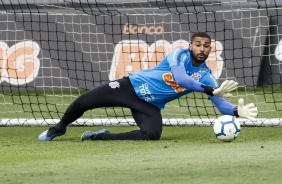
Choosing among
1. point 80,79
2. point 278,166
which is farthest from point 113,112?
point 278,166

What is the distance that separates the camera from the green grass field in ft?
24.8

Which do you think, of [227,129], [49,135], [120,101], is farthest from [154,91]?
[49,135]

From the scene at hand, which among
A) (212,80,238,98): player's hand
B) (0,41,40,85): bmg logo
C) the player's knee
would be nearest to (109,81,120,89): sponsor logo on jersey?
the player's knee

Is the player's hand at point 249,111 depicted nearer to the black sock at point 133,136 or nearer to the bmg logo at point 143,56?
the black sock at point 133,136

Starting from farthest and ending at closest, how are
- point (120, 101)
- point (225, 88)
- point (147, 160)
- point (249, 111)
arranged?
1. point (120, 101)
2. point (249, 111)
3. point (225, 88)
4. point (147, 160)

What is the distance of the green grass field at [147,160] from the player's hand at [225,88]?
571mm

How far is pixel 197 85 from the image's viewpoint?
1078 centimetres

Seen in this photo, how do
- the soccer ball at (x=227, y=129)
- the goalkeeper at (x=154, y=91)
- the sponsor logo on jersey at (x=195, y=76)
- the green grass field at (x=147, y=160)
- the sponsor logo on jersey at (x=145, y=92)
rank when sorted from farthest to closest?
the sponsor logo on jersey at (x=145, y=92) < the sponsor logo on jersey at (x=195, y=76) < the goalkeeper at (x=154, y=91) < the soccer ball at (x=227, y=129) < the green grass field at (x=147, y=160)

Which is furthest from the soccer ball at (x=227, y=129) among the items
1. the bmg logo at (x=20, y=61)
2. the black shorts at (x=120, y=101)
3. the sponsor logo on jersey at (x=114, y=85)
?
the bmg logo at (x=20, y=61)

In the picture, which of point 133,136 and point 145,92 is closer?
point 133,136

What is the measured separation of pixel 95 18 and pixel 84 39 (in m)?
0.50

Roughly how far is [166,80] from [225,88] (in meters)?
1.14

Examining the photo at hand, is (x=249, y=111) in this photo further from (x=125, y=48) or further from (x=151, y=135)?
(x=125, y=48)

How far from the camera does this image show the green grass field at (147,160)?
7566 mm
